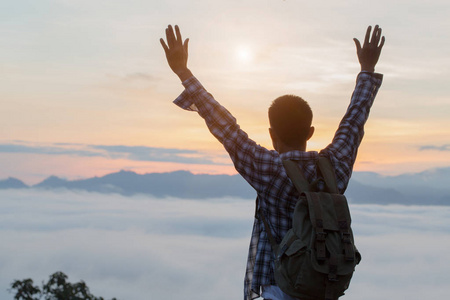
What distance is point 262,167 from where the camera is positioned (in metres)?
3.75

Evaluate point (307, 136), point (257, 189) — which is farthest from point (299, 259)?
point (307, 136)

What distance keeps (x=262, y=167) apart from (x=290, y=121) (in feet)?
1.16

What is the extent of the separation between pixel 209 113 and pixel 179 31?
689 mm

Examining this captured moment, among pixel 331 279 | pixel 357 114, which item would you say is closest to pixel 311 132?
pixel 357 114

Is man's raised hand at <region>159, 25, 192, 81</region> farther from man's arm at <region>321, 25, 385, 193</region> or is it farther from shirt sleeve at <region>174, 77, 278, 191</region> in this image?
man's arm at <region>321, 25, 385, 193</region>

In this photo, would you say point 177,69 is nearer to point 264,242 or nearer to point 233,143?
point 233,143

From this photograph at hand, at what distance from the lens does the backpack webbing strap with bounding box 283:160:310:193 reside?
142 inches

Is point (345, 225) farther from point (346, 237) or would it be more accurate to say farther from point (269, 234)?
point (269, 234)

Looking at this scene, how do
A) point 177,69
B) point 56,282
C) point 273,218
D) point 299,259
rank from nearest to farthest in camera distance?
point 299,259, point 273,218, point 177,69, point 56,282

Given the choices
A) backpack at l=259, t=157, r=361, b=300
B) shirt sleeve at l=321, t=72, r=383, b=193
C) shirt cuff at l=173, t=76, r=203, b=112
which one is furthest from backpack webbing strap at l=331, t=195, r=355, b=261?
shirt cuff at l=173, t=76, r=203, b=112

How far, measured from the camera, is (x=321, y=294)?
344 cm

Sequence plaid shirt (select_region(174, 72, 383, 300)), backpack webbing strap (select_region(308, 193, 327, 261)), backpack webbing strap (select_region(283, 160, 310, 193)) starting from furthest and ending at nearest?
plaid shirt (select_region(174, 72, 383, 300)), backpack webbing strap (select_region(283, 160, 310, 193)), backpack webbing strap (select_region(308, 193, 327, 261))

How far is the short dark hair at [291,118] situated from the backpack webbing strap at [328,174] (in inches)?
7.8

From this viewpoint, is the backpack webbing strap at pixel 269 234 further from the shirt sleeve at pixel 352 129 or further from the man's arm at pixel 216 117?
the shirt sleeve at pixel 352 129
